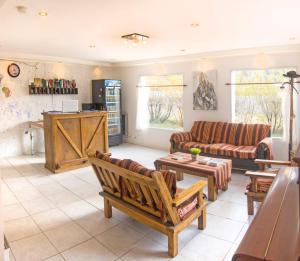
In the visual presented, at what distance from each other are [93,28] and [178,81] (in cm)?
325

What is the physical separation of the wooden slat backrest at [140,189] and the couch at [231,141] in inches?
102

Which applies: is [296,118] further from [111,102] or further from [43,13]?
[111,102]

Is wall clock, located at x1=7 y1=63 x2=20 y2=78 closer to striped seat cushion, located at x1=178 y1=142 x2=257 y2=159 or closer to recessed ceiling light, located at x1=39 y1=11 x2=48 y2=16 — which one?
recessed ceiling light, located at x1=39 y1=11 x2=48 y2=16

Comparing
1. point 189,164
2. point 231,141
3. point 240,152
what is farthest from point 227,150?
point 189,164

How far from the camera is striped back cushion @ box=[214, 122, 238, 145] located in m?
5.15

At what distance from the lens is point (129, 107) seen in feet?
24.8

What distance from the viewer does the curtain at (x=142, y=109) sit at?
23.5 ft

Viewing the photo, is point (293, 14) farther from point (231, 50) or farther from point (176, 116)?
point (176, 116)

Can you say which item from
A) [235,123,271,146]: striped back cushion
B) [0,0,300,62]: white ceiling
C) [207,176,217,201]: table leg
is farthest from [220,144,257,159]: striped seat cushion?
[0,0,300,62]: white ceiling

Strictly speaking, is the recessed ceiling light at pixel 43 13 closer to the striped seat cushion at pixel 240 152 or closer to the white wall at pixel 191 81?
the striped seat cushion at pixel 240 152

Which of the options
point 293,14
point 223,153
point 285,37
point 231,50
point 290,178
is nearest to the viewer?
point 290,178

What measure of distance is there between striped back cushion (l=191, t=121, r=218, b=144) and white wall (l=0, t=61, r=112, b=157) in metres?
3.56

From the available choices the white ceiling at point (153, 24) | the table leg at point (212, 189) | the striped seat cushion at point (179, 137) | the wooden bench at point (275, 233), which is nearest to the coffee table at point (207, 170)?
the table leg at point (212, 189)

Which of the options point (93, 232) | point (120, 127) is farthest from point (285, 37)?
point (120, 127)
